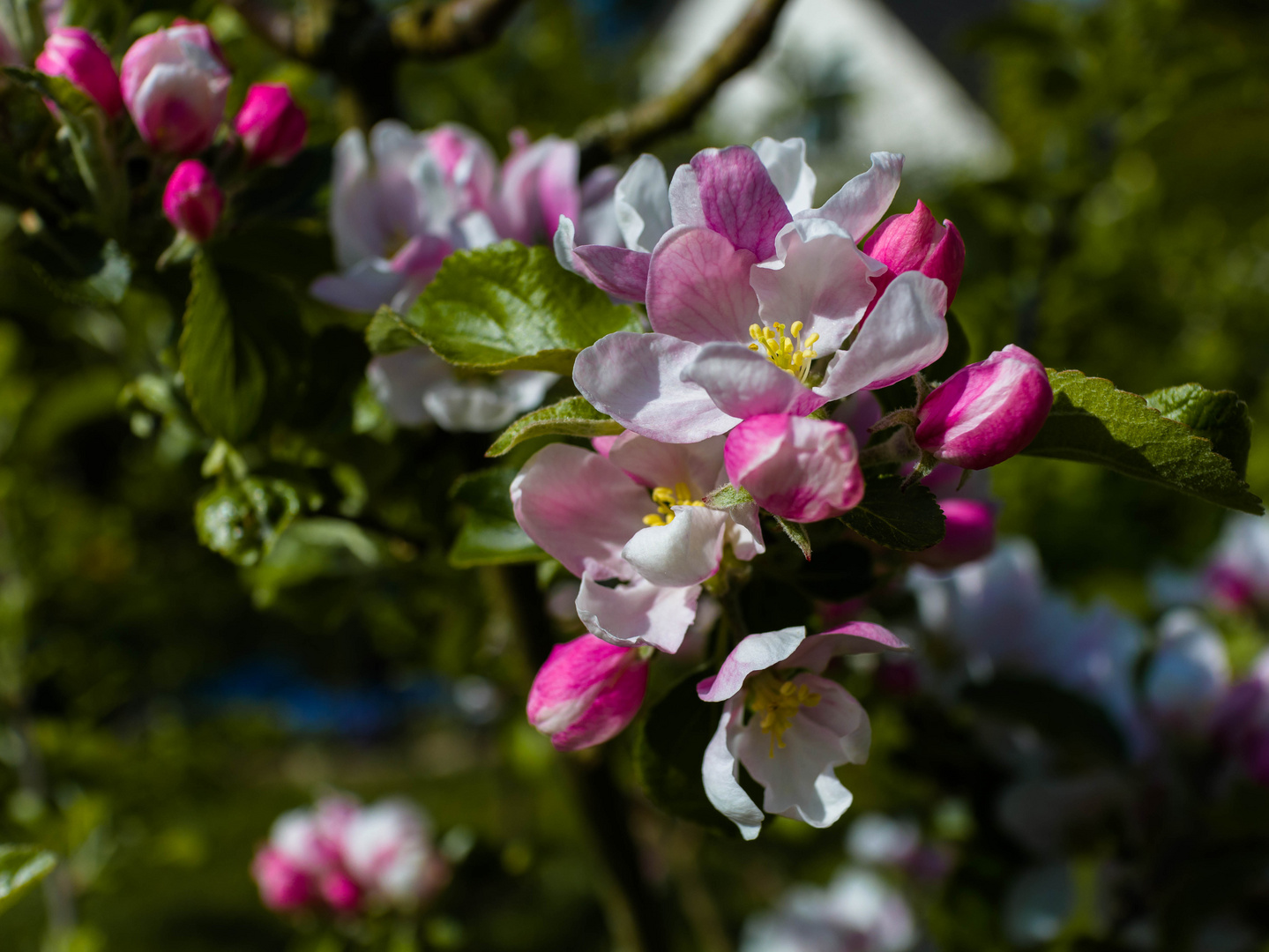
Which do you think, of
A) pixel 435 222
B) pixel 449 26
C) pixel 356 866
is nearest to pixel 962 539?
pixel 435 222

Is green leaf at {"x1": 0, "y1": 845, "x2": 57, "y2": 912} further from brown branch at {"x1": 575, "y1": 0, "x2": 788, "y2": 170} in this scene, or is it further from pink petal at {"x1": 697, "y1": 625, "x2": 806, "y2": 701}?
brown branch at {"x1": 575, "y1": 0, "x2": 788, "y2": 170}

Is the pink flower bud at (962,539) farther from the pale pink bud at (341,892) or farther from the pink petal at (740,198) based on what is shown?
the pale pink bud at (341,892)

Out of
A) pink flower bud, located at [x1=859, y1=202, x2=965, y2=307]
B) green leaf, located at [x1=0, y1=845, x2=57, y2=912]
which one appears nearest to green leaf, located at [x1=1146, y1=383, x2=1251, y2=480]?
pink flower bud, located at [x1=859, y1=202, x2=965, y2=307]

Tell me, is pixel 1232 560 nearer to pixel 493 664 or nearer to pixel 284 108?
pixel 493 664

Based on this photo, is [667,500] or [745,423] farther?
[667,500]

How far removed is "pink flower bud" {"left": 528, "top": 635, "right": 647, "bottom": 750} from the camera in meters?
0.51

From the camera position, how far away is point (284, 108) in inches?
26.0

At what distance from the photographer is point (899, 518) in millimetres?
425

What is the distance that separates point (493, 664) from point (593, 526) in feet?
2.67

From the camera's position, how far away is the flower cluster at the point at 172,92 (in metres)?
0.59

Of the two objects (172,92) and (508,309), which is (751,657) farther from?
(172,92)

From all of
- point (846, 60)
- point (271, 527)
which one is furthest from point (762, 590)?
point (846, 60)

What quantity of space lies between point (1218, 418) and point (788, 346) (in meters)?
0.21

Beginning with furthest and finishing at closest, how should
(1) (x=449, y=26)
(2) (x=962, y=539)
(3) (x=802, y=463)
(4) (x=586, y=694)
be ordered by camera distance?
(1) (x=449, y=26), (2) (x=962, y=539), (4) (x=586, y=694), (3) (x=802, y=463)
